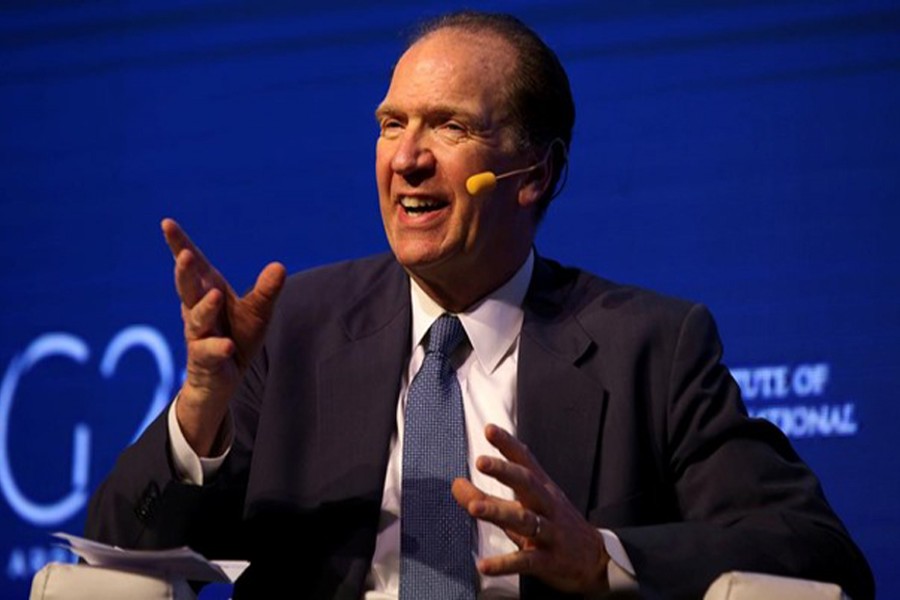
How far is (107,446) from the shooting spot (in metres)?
3.21

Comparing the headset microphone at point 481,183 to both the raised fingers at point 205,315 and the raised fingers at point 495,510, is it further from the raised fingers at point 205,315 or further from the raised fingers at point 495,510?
the raised fingers at point 495,510

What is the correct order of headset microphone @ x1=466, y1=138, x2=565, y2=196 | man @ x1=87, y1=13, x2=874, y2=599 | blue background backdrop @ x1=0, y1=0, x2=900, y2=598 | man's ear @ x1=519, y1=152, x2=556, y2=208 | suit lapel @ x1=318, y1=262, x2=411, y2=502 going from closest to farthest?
man @ x1=87, y1=13, x2=874, y2=599 → suit lapel @ x1=318, y1=262, x2=411, y2=502 → headset microphone @ x1=466, y1=138, x2=565, y2=196 → man's ear @ x1=519, y1=152, x2=556, y2=208 → blue background backdrop @ x1=0, y1=0, x2=900, y2=598

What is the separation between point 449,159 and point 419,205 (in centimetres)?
9

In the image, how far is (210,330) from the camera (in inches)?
76.2

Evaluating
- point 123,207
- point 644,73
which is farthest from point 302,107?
point 644,73

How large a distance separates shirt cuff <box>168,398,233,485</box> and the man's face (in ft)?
1.43

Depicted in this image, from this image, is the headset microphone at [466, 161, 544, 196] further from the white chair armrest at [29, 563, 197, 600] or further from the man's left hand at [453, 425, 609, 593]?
the white chair armrest at [29, 563, 197, 600]

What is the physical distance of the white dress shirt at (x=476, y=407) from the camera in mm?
2115

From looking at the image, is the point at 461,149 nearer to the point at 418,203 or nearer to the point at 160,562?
the point at 418,203

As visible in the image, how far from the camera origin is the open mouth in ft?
7.51

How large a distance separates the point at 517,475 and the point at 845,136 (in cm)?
141

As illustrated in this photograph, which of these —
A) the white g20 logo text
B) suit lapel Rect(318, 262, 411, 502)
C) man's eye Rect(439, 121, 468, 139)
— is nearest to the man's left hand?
suit lapel Rect(318, 262, 411, 502)

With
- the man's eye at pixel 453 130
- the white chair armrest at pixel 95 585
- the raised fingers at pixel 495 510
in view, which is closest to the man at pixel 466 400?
the man's eye at pixel 453 130

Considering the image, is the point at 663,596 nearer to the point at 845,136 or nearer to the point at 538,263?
the point at 538,263
